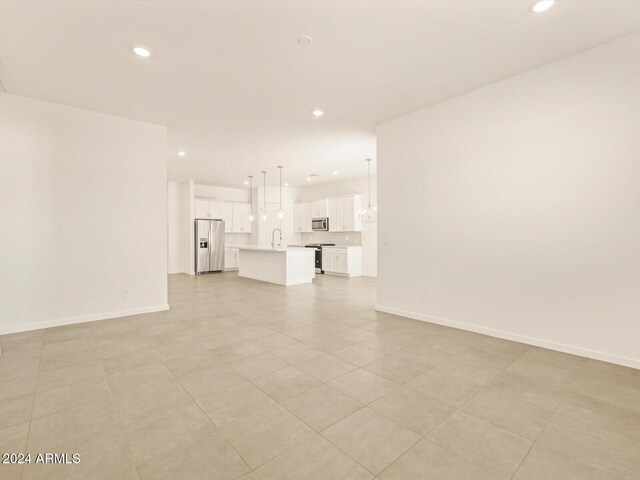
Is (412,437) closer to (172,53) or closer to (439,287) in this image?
(439,287)

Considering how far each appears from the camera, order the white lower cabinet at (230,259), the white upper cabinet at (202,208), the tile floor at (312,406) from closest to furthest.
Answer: the tile floor at (312,406) → the white upper cabinet at (202,208) → the white lower cabinet at (230,259)

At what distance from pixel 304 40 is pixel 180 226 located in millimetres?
8523

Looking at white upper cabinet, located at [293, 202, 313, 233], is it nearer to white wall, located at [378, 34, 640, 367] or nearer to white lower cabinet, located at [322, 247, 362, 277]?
white lower cabinet, located at [322, 247, 362, 277]

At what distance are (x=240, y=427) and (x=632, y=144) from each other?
412 cm

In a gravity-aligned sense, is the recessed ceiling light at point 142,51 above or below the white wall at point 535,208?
above

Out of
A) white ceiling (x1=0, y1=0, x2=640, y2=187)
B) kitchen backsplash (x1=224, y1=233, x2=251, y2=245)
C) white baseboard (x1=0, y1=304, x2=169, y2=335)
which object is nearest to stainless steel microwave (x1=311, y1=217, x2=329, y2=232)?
kitchen backsplash (x1=224, y1=233, x2=251, y2=245)

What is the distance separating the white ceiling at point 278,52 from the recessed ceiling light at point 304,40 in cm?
4

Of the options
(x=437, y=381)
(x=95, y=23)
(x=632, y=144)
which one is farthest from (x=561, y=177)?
(x=95, y=23)

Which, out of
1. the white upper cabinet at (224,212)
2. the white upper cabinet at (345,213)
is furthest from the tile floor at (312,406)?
the white upper cabinet at (224,212)

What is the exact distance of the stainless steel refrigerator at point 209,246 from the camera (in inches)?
372

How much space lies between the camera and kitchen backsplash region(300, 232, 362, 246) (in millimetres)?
9438

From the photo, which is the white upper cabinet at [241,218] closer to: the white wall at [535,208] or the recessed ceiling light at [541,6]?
the white wall at [535,208]

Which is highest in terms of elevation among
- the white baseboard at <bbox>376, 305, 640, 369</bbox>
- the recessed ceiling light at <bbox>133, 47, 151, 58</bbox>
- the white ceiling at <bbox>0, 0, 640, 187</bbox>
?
the white ceiling at <bbox>0, 0, 640, 187</bbox>

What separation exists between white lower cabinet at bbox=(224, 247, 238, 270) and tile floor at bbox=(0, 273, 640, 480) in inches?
258
